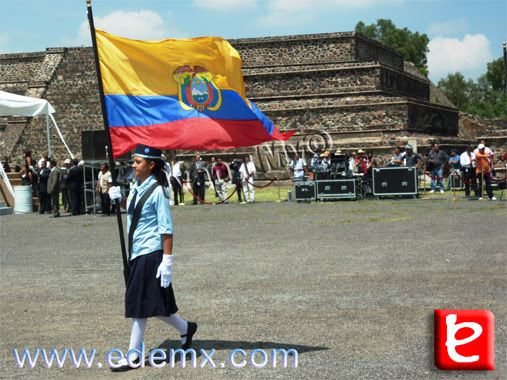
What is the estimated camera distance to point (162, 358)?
24.9ft

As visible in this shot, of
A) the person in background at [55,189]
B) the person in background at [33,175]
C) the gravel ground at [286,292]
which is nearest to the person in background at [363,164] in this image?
the gravel ground at [286,292]

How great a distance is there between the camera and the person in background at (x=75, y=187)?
27.2 m

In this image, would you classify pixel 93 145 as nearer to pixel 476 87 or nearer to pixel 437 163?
pixel 437 163

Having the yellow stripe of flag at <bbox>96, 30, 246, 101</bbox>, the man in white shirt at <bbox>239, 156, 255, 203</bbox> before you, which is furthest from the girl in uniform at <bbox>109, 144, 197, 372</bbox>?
the man in white shirt at <bbox>239, 156, 255, 203</bbox>

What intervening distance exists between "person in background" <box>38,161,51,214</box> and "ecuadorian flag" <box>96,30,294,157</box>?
19221 millimetres

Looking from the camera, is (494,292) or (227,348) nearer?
(227,348)

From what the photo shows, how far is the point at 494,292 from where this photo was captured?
10.2 m

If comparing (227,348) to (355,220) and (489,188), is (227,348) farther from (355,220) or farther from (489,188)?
(489,188)

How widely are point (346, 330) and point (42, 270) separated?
6535 millimetres

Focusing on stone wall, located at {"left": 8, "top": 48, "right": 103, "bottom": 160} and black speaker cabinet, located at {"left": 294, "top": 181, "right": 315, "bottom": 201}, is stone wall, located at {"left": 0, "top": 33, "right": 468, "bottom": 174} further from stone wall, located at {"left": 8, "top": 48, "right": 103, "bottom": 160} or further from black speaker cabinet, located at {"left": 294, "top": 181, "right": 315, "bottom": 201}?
black speaker cabinet, located at {"left": 294, "top": 181, "right": 315, "bottom": 201}

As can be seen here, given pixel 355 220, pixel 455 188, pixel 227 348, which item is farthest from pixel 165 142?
pixel 455 188

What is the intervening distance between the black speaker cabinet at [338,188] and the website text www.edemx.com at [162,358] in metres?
21.2

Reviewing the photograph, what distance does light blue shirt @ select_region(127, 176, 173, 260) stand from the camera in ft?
24.7

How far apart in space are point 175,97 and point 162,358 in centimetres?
331
